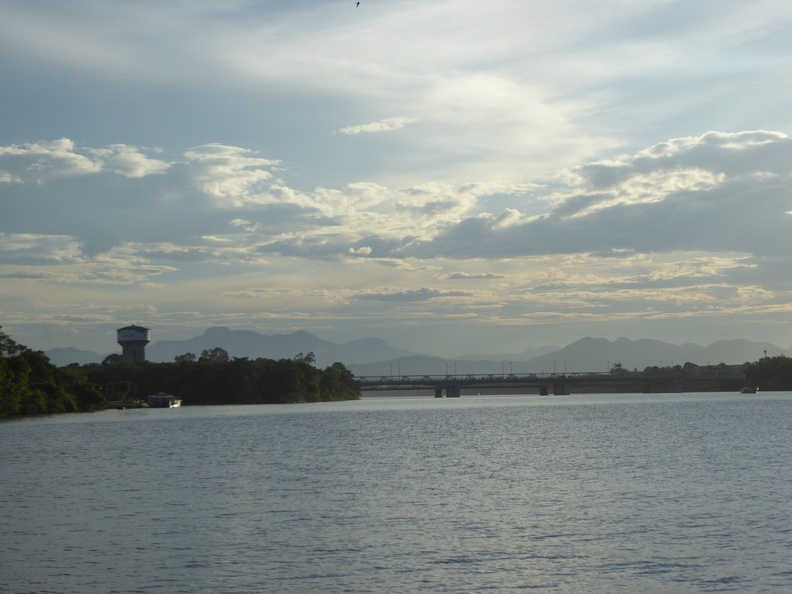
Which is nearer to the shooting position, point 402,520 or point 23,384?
point 402,520

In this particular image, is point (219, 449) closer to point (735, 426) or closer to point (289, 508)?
point (289, 508)

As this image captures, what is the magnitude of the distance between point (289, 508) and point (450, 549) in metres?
14.6

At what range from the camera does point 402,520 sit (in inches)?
1876

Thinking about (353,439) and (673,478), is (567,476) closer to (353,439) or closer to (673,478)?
(673,478)

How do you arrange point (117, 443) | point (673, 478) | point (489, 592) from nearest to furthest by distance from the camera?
point (489, 592), point (673, 478), point (117, 443)

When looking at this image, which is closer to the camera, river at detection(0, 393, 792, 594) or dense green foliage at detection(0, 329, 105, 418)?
river at detection(0, 393, 792, 594)

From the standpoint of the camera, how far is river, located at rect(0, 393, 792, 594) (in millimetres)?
35156

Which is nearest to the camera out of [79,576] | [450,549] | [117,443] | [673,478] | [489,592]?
[489,592]

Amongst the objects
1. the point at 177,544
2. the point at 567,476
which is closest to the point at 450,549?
the point at 177,544

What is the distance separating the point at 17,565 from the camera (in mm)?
38312

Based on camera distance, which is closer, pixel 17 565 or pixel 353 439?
pixel 17 565

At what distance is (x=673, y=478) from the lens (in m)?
63.8

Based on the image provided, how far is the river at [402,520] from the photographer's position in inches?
1384

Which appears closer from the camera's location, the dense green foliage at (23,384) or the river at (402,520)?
the river at (402,520)
